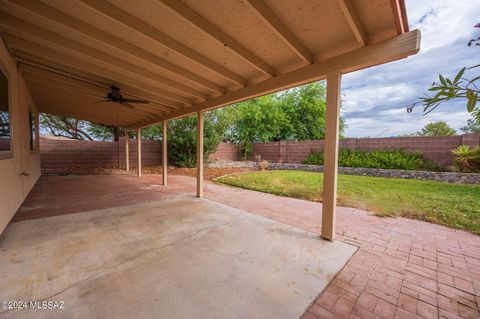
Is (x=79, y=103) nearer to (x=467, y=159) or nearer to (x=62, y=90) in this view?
(x=62, y=90)

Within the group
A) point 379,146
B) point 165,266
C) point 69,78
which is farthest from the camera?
point 379,146

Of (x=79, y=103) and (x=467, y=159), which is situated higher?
(x=79, y=103)

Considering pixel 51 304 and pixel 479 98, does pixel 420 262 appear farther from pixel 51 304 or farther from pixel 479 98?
pixel 51 304

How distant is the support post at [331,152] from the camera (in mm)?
2482

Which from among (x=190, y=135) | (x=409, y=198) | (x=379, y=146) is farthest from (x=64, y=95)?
(x=379, y=146)

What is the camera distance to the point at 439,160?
23.0 ft

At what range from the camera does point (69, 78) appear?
149 inches

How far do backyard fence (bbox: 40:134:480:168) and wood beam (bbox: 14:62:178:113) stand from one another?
6363mm

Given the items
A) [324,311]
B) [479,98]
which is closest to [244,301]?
[324,311]

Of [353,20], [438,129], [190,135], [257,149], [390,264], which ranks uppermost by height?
[438,129]

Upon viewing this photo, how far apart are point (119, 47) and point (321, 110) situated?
14.2 metres

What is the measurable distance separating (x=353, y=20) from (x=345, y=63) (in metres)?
0.56

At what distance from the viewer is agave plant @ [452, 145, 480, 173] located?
5992 mm

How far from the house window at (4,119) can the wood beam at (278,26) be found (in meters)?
3.53
